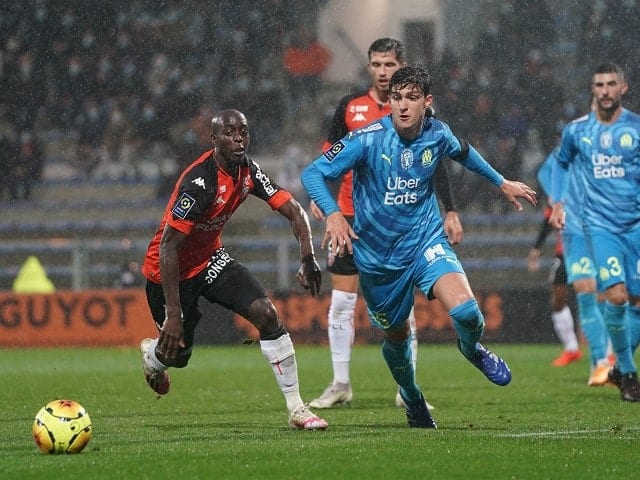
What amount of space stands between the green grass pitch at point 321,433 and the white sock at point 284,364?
23 centimetres

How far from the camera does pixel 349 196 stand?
979 cm

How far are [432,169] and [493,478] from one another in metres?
2.51

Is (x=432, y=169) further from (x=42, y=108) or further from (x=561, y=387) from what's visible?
(x=42, y=108)

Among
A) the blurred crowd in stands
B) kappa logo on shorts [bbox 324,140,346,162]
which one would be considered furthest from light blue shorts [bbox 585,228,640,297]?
the blurred crowd in stands

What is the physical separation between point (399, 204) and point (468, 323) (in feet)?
2.73

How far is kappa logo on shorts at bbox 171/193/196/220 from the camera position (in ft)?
25.3

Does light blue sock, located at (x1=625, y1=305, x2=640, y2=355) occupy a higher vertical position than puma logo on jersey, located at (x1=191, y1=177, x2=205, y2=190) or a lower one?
lower

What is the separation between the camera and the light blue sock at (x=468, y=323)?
7363 mm

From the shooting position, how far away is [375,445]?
6.78m

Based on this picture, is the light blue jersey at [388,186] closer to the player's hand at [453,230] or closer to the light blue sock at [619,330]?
the player's hand at [453,230]

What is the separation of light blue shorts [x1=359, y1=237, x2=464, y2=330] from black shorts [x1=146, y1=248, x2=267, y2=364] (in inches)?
26.4

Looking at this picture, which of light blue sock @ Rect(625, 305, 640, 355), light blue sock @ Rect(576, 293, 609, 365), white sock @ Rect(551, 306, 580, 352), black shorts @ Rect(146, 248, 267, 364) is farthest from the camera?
white sock @ Rect(551, 306, 580, 352)

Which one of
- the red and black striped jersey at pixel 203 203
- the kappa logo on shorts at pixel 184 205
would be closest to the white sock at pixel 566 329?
the red and black striped jersey at pixel 203 203

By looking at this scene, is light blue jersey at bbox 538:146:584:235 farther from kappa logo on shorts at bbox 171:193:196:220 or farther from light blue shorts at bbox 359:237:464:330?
kappa logo on shorts at bbox 171:193:196:220
